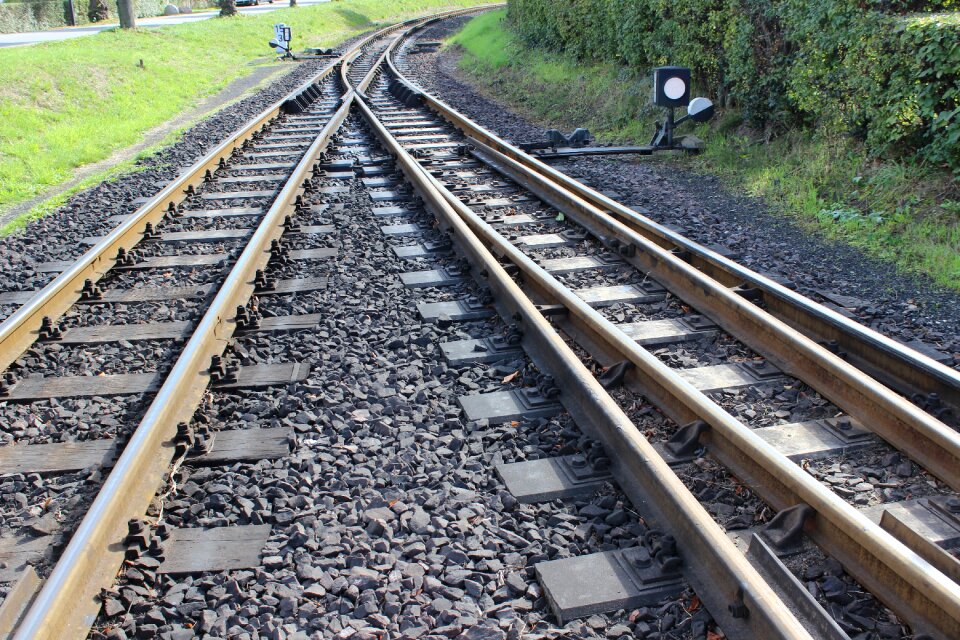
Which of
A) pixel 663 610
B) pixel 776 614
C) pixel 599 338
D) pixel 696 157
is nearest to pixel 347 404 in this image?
pixel 599 338

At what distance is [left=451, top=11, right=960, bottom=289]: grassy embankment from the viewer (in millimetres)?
6199

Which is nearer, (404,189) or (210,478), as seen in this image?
(210,478)

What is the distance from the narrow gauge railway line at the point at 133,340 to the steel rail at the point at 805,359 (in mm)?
2372

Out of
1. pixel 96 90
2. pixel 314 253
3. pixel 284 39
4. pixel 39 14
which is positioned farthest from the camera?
pixel 39 14

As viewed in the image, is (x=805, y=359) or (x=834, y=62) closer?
(x=805, y=359)

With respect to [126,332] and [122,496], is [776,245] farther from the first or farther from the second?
[122,496]

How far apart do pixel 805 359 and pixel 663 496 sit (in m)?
1.59

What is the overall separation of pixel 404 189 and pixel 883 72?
4.83 metres

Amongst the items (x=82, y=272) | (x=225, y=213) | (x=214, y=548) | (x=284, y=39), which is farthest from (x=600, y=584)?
(x=284, y=39)

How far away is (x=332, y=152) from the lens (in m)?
10.7

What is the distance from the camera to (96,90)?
16.0 m

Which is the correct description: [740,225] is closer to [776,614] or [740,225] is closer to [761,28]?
[761,28]

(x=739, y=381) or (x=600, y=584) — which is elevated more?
(x=739, y=381)

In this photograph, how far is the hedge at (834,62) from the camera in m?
6.70
